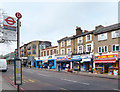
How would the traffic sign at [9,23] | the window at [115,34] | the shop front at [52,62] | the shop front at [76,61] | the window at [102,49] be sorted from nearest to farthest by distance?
the traffic sign at [9,23] < the window at [115,34] < the window at [102,49] < the shop front at [76,61] < the shop front at [52,62]

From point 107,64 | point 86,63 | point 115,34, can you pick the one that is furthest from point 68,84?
point 86,63

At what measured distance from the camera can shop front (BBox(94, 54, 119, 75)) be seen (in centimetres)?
2509

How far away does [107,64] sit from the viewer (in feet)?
89.6

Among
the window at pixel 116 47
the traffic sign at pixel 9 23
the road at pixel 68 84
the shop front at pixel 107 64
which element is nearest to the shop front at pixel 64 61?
the shop front at pixel 107 64

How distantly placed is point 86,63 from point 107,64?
612 centimetres

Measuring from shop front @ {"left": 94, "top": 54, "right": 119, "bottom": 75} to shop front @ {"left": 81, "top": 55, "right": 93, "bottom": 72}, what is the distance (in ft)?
4.74

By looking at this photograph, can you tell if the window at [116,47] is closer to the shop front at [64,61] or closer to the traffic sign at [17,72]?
the shop front at [64,61]

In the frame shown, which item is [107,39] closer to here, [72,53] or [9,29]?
[72,53]

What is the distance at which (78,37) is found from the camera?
35344 mm

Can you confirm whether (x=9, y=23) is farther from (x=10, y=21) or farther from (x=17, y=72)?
(x=17, y=72)

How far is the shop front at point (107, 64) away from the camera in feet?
82.3

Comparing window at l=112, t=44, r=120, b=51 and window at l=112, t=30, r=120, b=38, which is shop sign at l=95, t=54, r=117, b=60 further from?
window at l=112, t=30, r=120, b=38

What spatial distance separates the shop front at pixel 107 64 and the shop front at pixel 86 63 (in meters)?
1.44

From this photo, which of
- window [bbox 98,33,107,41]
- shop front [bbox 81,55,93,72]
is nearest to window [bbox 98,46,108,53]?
window [bbox 98,33,107,41]
